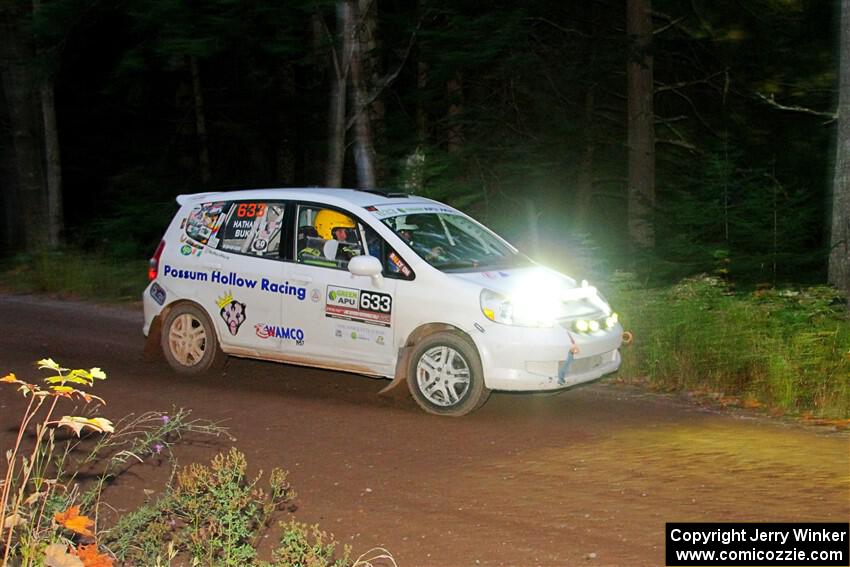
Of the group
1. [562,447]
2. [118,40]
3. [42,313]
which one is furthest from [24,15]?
[562,447]

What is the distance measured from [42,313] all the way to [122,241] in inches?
293

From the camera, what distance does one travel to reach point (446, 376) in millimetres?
9711

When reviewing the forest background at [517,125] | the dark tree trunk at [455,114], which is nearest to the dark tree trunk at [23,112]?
the forest background at [517,125]

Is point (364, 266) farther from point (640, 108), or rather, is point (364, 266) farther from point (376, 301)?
point (640, 108)

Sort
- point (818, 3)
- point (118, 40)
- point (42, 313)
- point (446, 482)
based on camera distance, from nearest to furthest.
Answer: point (446, 482) → point (42, 313) → point (818, 3) → point (118, 40)

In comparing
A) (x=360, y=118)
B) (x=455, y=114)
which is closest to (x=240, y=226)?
(x=360, y=118)

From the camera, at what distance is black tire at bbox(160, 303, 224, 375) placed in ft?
37.0

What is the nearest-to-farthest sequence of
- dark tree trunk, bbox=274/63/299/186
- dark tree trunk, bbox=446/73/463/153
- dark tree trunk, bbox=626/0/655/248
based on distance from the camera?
dark tree trunk, bbox=626/0/655/248 < dark tree trunk, bbox=446/73/463/153 < dark tree trunk, bbox=274/63/299/186

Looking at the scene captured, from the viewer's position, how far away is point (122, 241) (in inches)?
943

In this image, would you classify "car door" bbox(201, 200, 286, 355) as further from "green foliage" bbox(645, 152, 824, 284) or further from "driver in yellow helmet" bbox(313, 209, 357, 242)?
"green foliage" bbox(645, 152, 824, 284)

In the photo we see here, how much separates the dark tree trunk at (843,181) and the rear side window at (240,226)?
6.33 meters

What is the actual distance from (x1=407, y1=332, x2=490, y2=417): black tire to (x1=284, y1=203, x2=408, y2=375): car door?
1.15 ft

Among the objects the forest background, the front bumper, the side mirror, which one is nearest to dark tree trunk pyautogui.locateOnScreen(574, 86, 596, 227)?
the forest background

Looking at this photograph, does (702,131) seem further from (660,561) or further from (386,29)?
(660,561)
